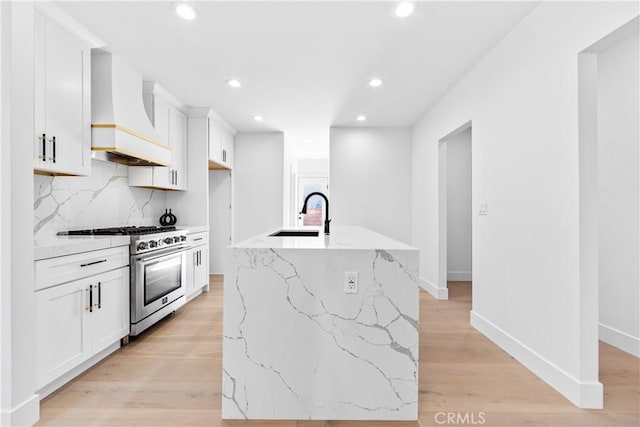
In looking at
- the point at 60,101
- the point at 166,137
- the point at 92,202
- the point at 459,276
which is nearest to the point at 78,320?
the point at 92,202

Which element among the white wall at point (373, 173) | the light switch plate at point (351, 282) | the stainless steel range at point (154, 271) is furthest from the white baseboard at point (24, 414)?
the white wall at point (373, 173)

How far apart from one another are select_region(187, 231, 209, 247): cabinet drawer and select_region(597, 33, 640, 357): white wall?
163 inches

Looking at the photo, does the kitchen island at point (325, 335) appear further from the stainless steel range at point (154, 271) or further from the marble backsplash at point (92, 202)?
the marble backsplash at point (92, 202)

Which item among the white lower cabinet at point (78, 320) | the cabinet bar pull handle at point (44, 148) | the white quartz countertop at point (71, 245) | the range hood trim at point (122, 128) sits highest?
the range hood trim at point (122, 128)

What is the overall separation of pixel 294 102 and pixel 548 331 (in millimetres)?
3524

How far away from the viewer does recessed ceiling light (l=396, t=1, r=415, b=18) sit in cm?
216

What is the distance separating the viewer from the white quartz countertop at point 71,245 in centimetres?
184

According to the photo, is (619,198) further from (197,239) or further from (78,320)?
(197,239)

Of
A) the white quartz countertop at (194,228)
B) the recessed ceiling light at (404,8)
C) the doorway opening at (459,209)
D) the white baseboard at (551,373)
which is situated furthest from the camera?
the doorway opening at (459,209)

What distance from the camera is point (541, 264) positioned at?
2.18m

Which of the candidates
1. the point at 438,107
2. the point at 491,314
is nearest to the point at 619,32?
the point at 491,314

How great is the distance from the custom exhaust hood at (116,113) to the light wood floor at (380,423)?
1.68m

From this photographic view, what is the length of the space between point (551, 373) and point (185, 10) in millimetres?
3407

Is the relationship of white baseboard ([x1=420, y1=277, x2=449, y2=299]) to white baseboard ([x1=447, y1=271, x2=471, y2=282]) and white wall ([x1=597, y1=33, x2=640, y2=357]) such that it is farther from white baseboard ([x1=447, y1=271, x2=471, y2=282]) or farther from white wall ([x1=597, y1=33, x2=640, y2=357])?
white wall ([x1=597, y1=33, x2=640, y2=357])
